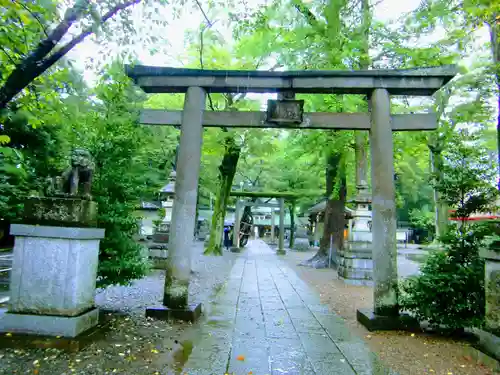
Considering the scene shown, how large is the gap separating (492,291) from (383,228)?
68.4 inches

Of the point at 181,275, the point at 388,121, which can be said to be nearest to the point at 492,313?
the point at 388,121

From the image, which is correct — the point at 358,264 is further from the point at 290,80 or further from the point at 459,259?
the point at 290,80

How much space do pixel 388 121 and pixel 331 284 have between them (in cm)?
615

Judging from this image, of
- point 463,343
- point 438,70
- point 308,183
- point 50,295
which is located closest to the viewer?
point 50,295

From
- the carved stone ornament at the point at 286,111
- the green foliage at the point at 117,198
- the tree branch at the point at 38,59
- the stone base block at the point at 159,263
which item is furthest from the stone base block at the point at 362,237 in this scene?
the tree branch at the point at 38,59

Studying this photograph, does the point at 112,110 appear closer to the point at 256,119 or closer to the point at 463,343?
the point at 256,119

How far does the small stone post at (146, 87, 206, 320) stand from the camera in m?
5.52

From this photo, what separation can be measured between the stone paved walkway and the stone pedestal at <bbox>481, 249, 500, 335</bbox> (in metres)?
1.35

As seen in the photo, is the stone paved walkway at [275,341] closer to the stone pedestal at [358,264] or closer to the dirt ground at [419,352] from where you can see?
the dirt ground at [419,352]

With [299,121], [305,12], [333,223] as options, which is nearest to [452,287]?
[299,121]

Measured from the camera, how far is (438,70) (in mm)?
5512

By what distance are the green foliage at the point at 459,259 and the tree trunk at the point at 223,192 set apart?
10.3 metres

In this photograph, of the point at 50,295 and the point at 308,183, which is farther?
the point at 308,183

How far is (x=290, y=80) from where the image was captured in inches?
229
